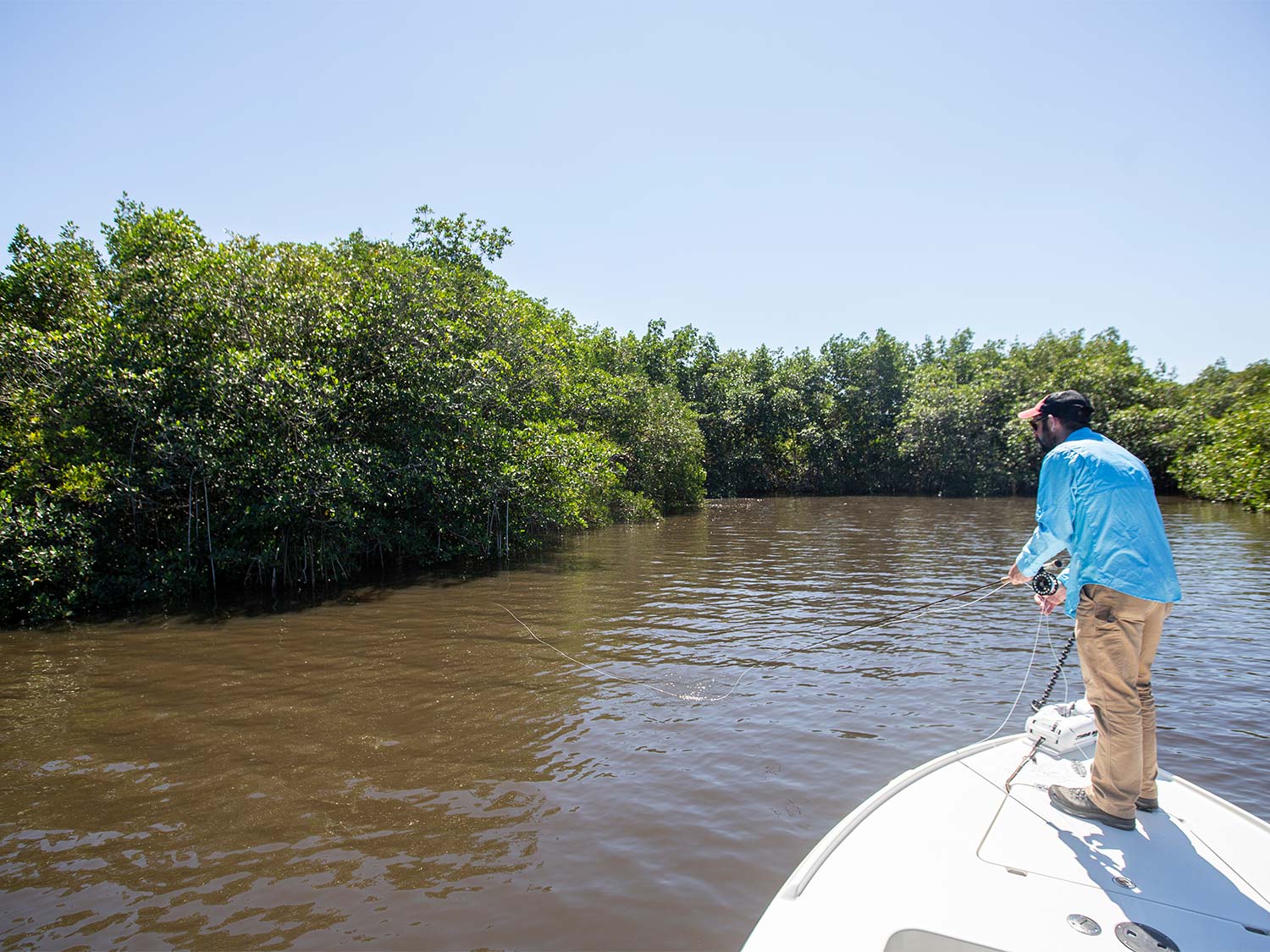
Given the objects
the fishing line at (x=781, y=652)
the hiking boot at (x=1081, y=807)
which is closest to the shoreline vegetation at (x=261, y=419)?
the fishing line at (x=781, y=652)

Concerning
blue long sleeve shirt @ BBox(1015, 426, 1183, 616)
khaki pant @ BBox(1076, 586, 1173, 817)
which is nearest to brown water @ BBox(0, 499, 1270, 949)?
khaki pant @ BBox(1076, 586, 1173, 817)

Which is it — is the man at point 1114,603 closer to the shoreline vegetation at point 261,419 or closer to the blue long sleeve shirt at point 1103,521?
the blue long sleeve shirt at point 1103,521

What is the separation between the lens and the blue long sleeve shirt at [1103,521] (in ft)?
13.1

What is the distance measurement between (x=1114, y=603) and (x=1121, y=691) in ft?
1.58

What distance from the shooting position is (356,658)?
9.30 metres

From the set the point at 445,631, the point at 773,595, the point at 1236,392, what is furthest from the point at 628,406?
the point at 1236,392

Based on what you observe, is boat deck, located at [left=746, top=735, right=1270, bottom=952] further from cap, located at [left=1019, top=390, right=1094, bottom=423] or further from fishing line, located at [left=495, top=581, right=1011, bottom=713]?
cap, located at [left=1019, top=390, right=1094, bottom=423]

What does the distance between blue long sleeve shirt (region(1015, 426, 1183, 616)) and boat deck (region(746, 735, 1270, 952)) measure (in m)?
1.22

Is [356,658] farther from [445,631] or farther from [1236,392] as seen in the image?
[1236,392]

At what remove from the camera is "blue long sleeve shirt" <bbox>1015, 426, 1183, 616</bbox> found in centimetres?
400

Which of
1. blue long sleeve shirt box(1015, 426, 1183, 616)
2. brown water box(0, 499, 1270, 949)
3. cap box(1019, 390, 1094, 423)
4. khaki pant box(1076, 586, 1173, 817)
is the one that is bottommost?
brown water box(0, 499, 1270, 949)

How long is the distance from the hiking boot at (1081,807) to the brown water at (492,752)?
1.44 meters

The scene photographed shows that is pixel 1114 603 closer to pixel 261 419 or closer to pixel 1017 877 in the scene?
pixel 1017 877

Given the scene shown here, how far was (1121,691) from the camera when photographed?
13.1 feet
